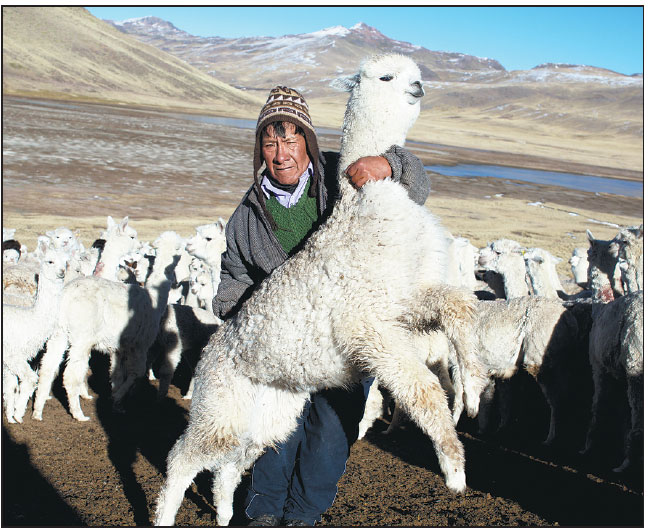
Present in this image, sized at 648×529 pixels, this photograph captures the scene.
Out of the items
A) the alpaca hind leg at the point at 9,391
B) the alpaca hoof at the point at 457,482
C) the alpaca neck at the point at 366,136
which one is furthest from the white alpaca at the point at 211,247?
the alpaca hoof at the point at 457,482

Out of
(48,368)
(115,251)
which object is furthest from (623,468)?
(115,251)

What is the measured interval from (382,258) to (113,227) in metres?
6.12

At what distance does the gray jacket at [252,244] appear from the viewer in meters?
3.22

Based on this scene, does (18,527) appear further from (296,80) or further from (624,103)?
(296,80)

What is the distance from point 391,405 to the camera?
6.09 m

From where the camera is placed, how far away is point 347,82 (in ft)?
9.61

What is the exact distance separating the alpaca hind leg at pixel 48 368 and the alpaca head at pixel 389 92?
3736mm

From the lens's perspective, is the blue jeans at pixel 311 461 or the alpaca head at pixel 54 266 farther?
the alpaca head at pixel 54 266

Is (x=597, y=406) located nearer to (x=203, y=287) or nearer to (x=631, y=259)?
(x=631, y=259)

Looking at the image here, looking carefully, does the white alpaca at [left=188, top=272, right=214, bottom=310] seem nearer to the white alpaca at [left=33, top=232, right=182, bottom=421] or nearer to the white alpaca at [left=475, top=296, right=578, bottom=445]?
the white alpaca at [left=33, top=232, right=182, bottom=421]

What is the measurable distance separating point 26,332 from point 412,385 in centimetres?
379

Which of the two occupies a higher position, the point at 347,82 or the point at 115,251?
the point at 347,82

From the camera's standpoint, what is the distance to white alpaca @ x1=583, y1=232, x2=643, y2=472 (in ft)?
14.3

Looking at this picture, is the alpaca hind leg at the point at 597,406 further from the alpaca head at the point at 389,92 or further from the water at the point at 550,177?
the water at the point at 550,177
